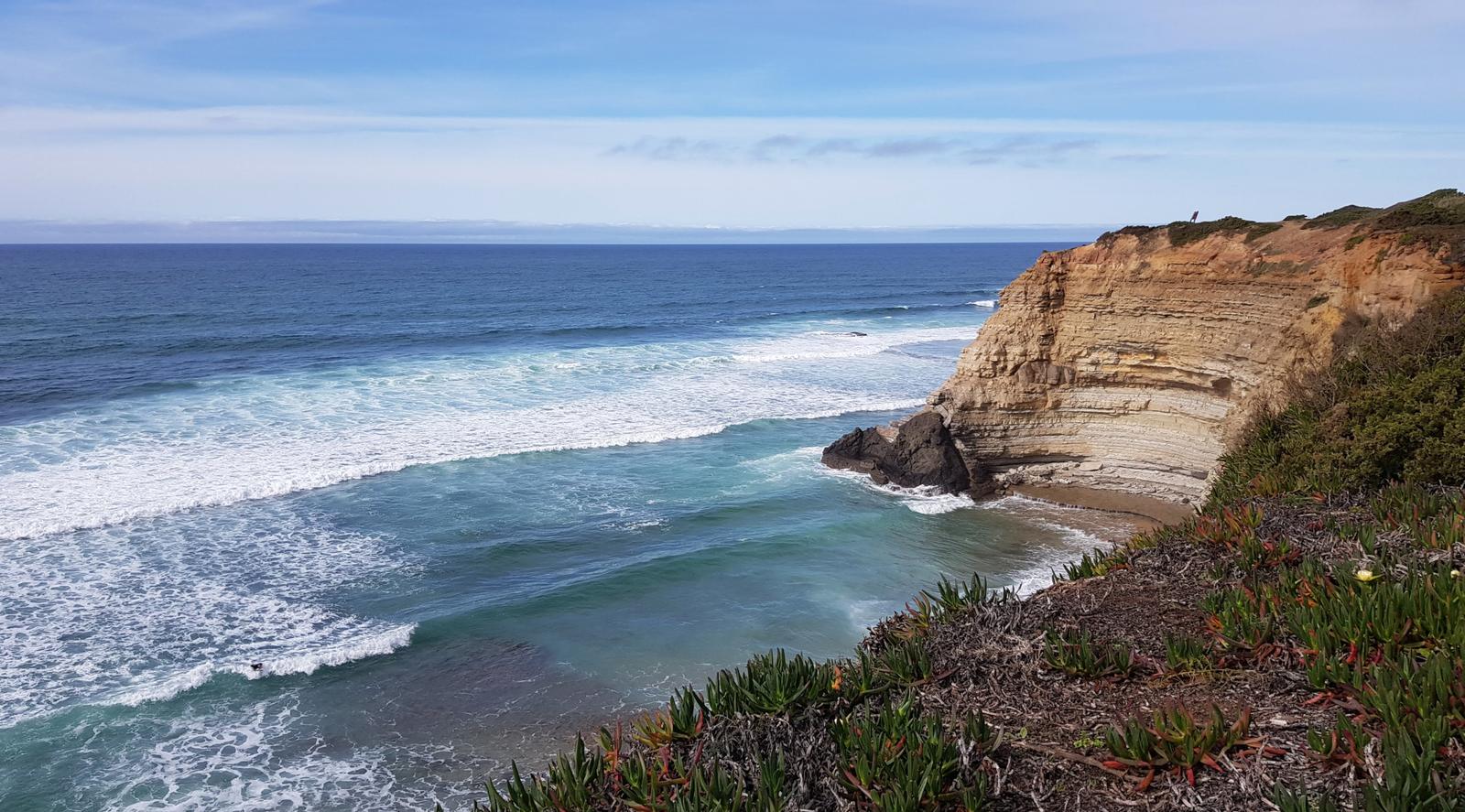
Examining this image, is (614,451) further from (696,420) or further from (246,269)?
(246,269)

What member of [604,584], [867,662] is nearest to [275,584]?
[604,584]

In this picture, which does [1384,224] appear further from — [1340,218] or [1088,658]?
[1088,658]

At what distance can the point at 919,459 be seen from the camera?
23094 mm

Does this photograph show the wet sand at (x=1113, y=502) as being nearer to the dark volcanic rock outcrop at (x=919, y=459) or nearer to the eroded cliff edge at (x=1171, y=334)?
the eroded cliff edge at (x=1171, y=334)

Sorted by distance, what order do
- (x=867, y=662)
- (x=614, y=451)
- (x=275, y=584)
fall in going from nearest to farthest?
(x=867, y=662) < (x=275, y=584) < (x=614, y=451)

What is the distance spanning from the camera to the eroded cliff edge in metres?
17.5

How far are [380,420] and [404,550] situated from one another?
11869 millimetres

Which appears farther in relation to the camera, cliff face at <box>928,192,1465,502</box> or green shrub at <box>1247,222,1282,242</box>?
green shrub at <box>1247,222,1282,242</box>

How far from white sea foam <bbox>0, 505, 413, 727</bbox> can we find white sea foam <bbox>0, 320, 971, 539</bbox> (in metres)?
2.03

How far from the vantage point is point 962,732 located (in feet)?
20.8

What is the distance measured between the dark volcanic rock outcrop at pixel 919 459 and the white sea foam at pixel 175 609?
1123cm

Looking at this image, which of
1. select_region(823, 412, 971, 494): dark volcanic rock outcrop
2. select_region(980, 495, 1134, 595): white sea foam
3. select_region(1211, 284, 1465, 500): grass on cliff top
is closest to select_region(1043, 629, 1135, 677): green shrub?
select_region(1211, 284, 1465, 500): grass on cliff top

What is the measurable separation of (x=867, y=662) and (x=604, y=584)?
396 inches

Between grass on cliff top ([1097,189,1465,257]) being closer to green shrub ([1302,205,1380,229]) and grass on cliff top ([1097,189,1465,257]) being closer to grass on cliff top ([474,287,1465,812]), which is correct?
green shrub ([1302,205,1380,229])
